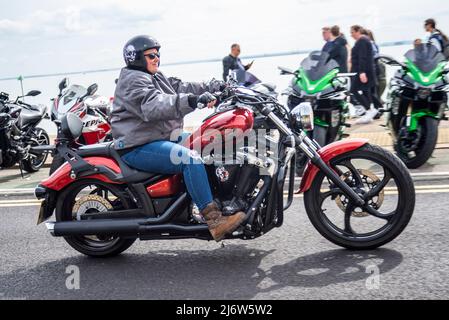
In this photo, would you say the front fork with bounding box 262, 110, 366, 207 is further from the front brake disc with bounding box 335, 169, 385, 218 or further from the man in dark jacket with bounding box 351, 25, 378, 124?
the man in dark jacket with bounding box 351, 25, 378, 124

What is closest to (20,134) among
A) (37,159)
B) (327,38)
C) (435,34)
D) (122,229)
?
(37,159)

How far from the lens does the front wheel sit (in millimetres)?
4570

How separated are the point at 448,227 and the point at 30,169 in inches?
279

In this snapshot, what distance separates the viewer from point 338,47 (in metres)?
11.9

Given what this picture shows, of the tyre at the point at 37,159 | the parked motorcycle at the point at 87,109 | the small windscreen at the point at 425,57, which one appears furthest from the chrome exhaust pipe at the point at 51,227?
the tyre at the point at 37,159

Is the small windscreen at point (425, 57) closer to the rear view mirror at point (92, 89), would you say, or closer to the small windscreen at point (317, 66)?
the small windscreen at point (317, 66)

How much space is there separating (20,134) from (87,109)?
225cm

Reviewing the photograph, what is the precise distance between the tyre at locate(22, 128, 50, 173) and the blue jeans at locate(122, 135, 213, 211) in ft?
19.4

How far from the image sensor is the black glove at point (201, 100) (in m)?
4.28

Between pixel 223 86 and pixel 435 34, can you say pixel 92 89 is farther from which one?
pixel 435 34

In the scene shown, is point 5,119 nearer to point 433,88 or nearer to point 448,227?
point 433,88

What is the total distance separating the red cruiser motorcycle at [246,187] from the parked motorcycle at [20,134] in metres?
5.22

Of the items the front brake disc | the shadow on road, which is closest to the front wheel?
the front brake disc
